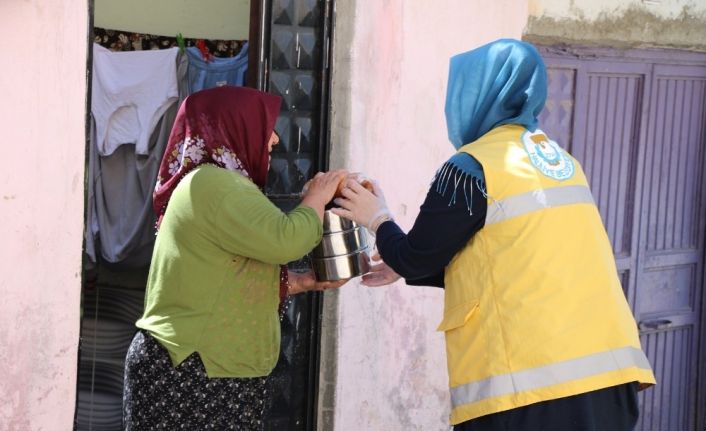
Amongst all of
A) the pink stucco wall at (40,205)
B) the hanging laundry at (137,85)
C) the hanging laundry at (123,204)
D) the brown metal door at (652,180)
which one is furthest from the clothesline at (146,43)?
the pink stucco wall at (40,205)

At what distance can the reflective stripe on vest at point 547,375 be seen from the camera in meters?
3.12

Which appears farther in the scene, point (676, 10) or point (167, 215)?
point (676, 10)

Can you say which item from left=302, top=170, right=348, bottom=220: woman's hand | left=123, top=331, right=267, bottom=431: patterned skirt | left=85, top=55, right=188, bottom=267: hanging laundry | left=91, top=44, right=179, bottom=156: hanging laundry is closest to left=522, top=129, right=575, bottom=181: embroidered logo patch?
left=302, top=170, right=348, bottom=220: woman's hand

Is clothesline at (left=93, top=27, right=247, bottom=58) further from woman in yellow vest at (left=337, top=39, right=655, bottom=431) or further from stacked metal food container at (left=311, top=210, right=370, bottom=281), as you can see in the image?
woman in yellow vest at (left=337, top=39, right=655, bottom=431)

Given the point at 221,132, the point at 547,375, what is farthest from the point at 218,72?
the point at 547,375

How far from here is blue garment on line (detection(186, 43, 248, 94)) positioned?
549 cm

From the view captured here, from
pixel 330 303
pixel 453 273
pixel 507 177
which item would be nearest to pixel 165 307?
pixel 453 273

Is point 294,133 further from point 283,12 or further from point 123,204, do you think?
point 123,204

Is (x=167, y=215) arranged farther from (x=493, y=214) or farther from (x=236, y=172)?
(x=493, y=214)

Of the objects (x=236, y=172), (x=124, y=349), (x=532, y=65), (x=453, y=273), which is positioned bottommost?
(x=124, y=349)

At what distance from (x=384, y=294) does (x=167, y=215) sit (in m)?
1.72

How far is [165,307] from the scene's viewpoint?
11.6 feet

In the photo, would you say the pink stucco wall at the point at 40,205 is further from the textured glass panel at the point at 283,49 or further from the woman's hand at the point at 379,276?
the woman's hand at the point at 379,276

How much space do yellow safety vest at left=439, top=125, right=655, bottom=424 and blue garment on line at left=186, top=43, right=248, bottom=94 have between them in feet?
8.10
